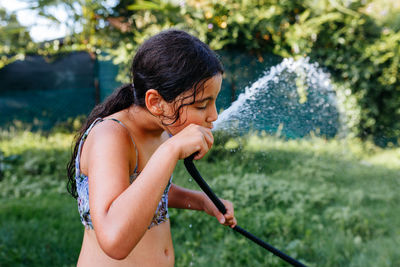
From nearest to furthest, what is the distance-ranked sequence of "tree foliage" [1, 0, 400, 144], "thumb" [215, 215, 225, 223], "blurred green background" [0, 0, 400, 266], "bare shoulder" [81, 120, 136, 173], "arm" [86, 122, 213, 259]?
1. "arm" [86, 122, 213, 259]
2. "bare shoulder" [81, 120, 136, 173]
3. "thumb" [215, 215, 225, 223]
4. "blurred green background" [0, 0, 400, 266]
5. "tree foliage" [1, 0, 400, 144]

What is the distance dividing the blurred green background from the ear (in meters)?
0.53

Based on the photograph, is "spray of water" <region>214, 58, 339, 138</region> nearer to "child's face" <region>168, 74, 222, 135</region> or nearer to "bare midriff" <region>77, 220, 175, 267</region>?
"child's face" <region>168, 74, 222, 135</region>

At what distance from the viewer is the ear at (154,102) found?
1260mm

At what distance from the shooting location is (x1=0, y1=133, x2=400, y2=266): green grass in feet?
9.50

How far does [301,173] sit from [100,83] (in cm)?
389

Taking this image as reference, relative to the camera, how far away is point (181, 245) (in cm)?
313

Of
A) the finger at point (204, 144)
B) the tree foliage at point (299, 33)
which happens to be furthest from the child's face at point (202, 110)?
the tree foliage at point (299, 33)

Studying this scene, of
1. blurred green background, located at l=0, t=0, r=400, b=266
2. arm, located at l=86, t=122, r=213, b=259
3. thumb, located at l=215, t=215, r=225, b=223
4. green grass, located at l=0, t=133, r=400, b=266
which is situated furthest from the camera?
blurred green background, located at l=0, t=0, r=400, b=266

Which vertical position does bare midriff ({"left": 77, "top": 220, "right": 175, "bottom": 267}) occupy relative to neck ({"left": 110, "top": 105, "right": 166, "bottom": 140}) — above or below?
below

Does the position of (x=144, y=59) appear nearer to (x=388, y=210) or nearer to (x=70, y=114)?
(x=388, y=210)

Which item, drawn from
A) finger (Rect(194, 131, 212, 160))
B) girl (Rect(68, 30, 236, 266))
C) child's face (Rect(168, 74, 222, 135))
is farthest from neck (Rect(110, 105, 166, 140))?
finger (Rect(194, 131, 212, 160))

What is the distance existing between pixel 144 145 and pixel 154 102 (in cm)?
20

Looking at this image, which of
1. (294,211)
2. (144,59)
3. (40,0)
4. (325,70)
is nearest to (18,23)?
(40,0)

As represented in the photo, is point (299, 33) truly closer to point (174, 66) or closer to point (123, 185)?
point (174, 66)
